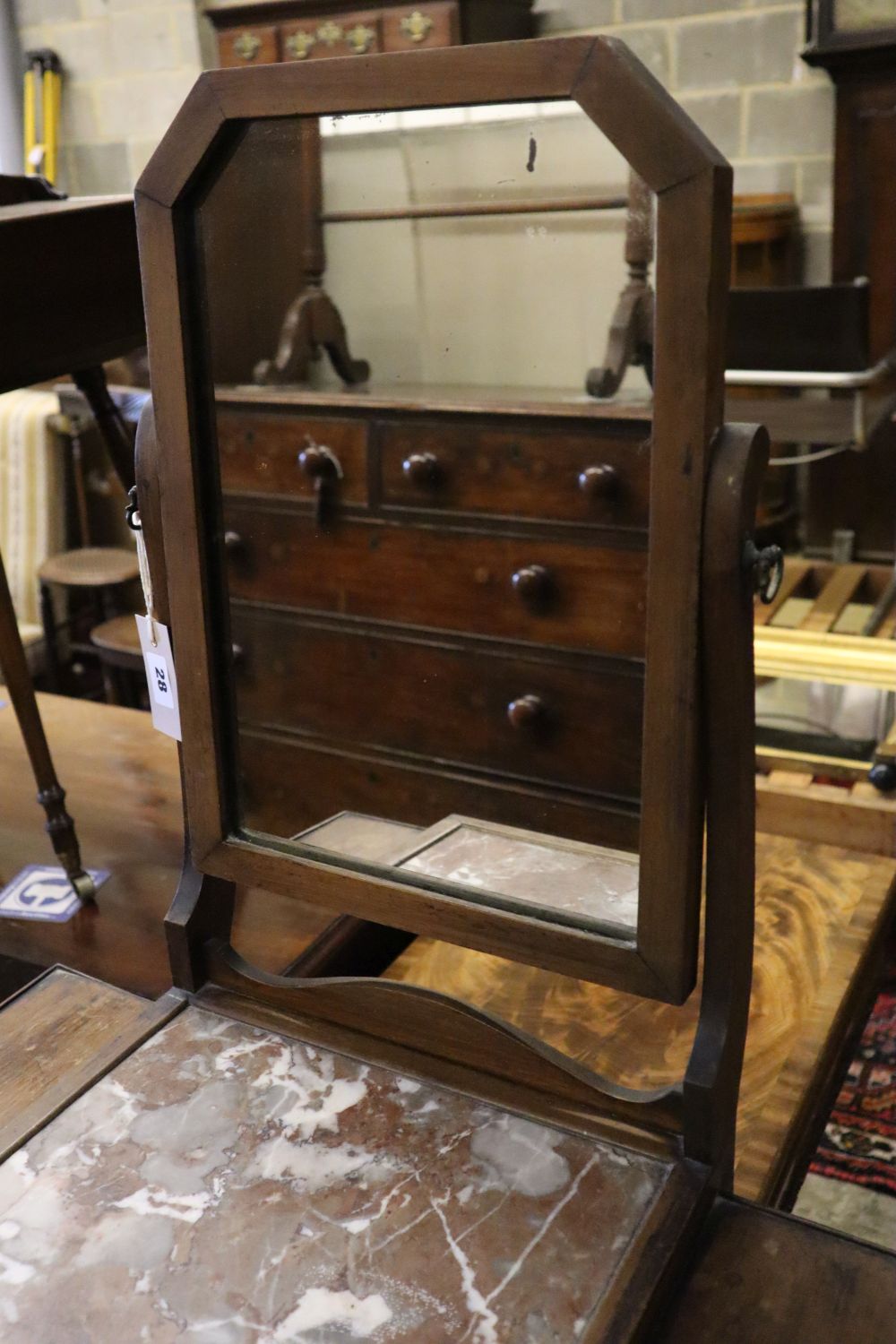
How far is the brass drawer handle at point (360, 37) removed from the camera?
2.88 m

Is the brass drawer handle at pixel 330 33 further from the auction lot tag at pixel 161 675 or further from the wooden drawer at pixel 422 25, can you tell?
the auction lot tag at pixel 161 675

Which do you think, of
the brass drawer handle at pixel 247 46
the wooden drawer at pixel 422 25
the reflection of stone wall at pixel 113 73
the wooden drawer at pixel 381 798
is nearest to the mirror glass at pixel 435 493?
the wooden drawer at pixel 381 798

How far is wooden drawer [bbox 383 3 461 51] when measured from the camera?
2756 millimetres

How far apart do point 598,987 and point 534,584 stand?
72 cm

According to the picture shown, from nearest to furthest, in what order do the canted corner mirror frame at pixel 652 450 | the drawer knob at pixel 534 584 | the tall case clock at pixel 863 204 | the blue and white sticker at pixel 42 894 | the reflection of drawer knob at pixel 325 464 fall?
the canted corner mirror frame at pixel 652 450 < the blue and white sticker at pixel 42 894 < the drawer knob at pixel 534 584 < the reflection of drawer knob at pixel 325 464 < the tall case clock at pixel 863 204

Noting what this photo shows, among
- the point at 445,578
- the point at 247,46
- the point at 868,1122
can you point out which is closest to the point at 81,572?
the point at 445,578

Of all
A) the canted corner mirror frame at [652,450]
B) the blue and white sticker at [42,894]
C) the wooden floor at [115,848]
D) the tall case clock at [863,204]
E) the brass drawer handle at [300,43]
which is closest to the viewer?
the canted corner mirror frame at [652,450]

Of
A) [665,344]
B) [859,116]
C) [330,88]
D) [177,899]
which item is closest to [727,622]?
[665,344]

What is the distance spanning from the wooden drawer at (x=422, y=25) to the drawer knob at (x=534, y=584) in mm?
1466

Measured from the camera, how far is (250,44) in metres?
3.04

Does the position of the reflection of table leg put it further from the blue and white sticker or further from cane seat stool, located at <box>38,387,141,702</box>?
cane seat stool, located at <box>38,387,141,702</box>

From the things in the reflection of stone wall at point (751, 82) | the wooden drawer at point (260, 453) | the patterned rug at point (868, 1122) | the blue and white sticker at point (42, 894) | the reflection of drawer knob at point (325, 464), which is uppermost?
the reflection of stone wall at point (751, 82)

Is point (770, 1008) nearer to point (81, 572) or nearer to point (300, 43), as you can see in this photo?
point (81, 572)

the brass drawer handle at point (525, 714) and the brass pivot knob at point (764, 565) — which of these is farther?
the brass drawer handle at point (525, 714)
